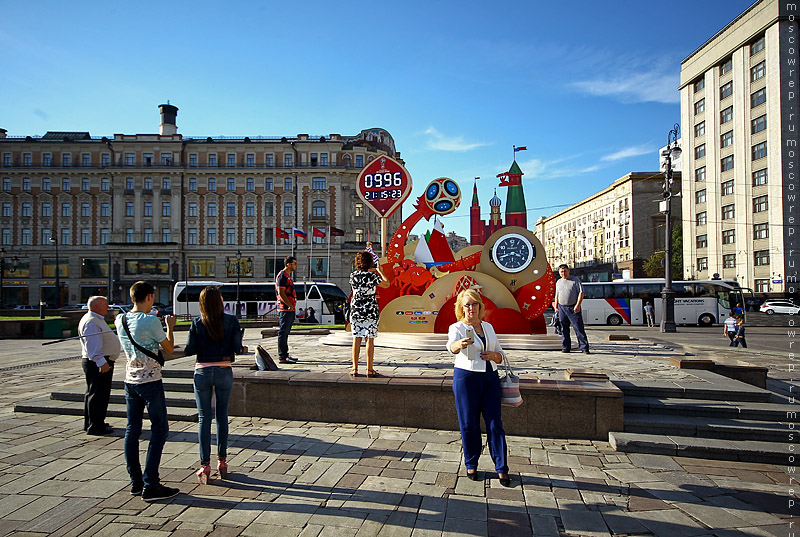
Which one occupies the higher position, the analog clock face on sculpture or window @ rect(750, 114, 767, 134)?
window @ rect(750, 114, 767, 134)

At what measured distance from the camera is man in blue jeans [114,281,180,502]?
4316mm

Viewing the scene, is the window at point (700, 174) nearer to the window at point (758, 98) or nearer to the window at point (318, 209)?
the window at point (758, 98)

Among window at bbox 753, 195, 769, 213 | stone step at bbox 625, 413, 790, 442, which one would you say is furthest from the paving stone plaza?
window at bbox 753, 195, 769, 213

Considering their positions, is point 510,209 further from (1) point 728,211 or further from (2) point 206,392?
(2) point 206,392

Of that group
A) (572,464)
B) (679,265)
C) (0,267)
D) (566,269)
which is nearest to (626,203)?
(679,265)

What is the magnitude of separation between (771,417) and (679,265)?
2384 inches

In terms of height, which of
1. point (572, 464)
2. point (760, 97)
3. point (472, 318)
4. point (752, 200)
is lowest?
point (572, 464)

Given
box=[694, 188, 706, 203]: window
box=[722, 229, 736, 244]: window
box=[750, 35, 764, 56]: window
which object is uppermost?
box=[750, 35, 764, 56]: window

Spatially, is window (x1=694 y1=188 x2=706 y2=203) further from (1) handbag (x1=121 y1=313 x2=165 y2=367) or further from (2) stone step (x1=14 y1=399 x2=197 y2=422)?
(1) handbag (x1=121 y1=313 x2=165 y2=367)

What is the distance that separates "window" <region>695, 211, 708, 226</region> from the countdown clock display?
Result: 147 feet

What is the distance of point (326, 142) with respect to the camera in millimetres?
56656

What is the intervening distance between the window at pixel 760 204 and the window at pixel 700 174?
265 inches

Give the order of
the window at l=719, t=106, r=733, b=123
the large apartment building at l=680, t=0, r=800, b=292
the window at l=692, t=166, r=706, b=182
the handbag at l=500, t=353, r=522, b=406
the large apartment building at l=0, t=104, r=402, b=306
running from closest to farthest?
1. the handbag at l=500, t=353, r=522, b=406
2. the large apartment building at l=680, t=0, r=800, b=292
3. the window at l=719, t=106, r=733, b=123
4. the window at l=692, t=166, r=706, b=182
5. the large apartment building at l=0, t=104, r=402, b=306

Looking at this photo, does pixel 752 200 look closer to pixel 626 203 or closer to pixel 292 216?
pixel 626 203
